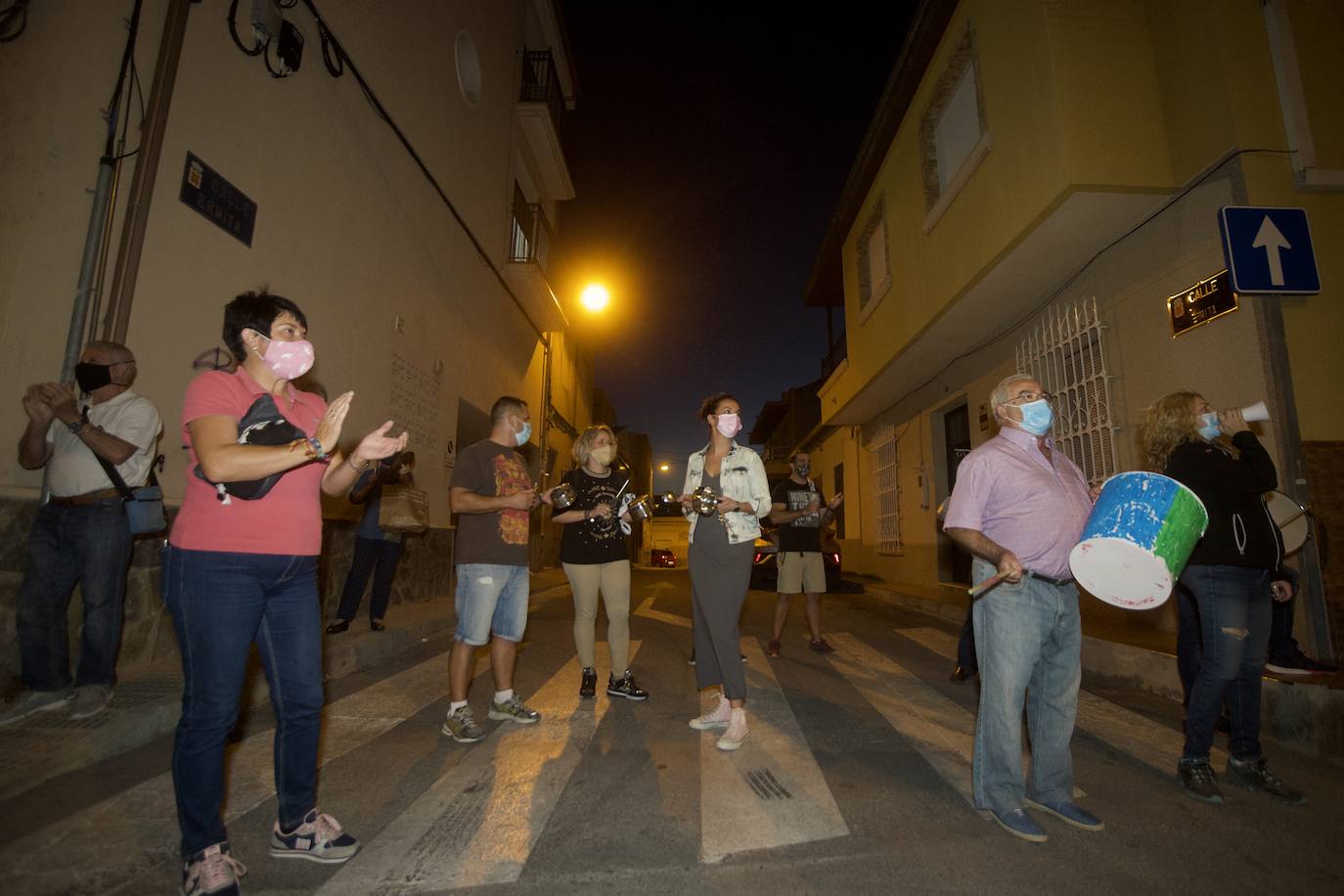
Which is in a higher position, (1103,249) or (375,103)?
(375,103)

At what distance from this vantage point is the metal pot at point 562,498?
4.27m

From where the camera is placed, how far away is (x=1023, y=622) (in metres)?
2.67

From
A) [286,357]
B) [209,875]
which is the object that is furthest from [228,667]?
[286,357]

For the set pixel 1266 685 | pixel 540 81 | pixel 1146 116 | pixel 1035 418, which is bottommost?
pixel 1266 685

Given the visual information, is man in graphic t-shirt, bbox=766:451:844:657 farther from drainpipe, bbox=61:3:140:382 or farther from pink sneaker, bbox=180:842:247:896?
drainpipe, bbox=61:3:140:382

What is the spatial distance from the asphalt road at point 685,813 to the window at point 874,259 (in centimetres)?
900

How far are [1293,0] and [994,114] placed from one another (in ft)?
8.39

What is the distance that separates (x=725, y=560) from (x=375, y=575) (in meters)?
4.36

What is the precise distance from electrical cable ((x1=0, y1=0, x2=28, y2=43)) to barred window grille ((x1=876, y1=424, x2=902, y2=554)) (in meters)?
14.4

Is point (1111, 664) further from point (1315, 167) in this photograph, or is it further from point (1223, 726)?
point (1315, 167)

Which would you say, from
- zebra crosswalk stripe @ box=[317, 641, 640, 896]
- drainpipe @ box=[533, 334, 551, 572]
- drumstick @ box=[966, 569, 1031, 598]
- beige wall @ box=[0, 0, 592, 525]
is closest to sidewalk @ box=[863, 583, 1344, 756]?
drumstick @ box=[966, 569, 1031, 598]

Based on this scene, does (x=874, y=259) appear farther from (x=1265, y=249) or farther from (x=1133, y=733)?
(x=1133, y=733)

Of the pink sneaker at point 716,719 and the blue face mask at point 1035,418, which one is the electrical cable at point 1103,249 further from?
the pink sneaker at point 716,719

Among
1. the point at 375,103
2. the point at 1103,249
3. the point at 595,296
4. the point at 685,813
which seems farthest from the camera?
the point at 595,296
